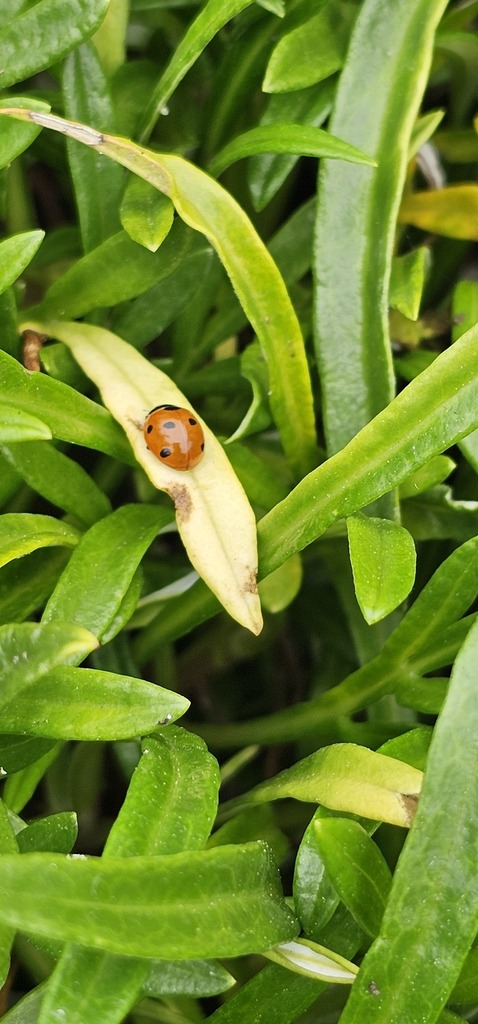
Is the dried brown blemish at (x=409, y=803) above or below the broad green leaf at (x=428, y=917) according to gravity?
above

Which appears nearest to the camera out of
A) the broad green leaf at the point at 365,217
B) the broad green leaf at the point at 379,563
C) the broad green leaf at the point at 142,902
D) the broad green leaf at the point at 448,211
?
the broad green leaf at the point at 142,902

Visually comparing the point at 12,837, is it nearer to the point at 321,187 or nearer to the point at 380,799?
the point at 380,799

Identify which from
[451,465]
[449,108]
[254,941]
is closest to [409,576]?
[451,465]

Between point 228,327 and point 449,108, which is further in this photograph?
point 449,108

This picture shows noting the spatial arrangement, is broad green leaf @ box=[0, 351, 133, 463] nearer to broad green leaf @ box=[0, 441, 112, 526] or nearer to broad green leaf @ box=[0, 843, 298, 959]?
broad green leaf @ box=[0, 441, 112, 526]

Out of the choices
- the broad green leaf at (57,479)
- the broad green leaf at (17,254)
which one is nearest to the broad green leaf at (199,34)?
the broad green leaf at (17,254)

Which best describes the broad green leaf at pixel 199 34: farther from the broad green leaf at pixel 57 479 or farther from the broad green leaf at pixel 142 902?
the broad green leaf at pixel 142 902
